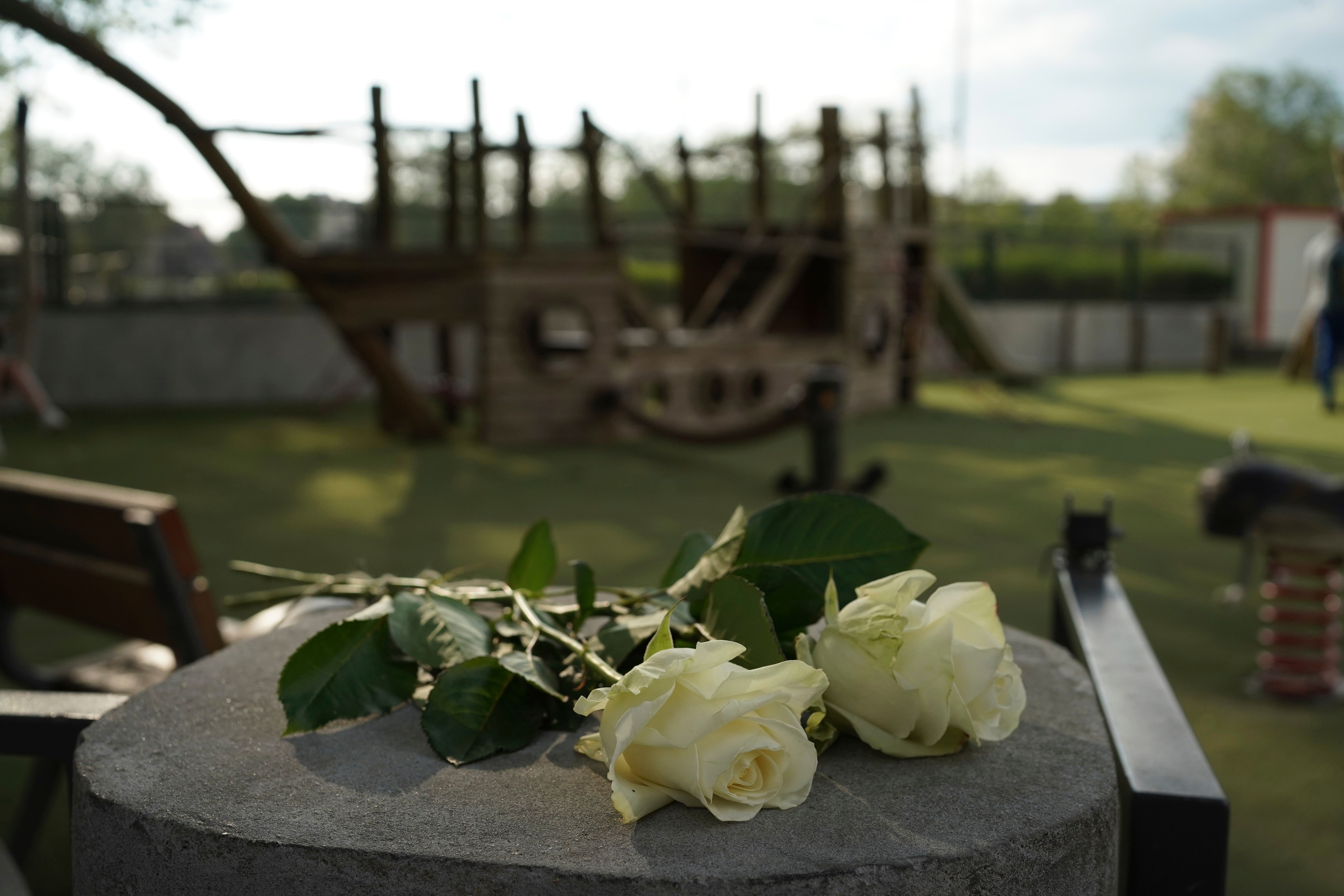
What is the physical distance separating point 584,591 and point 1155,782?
0.56m

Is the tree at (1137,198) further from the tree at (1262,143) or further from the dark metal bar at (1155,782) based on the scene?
the dark metal bar at (1155,782)

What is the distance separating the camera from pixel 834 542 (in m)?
0.98

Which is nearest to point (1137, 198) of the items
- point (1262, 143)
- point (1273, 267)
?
point (1262, 143)

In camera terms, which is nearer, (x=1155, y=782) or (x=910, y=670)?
(x=910, y=670)

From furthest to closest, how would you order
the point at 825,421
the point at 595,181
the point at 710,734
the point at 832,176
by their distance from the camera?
the point at 832,176, the point at 595,181, the point at 825,421, the point at 710,734

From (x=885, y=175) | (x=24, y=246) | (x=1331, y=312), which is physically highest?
(x=885, y=175)

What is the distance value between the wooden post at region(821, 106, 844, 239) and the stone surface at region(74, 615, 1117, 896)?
1066 cm

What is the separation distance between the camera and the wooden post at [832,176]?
1101 cm

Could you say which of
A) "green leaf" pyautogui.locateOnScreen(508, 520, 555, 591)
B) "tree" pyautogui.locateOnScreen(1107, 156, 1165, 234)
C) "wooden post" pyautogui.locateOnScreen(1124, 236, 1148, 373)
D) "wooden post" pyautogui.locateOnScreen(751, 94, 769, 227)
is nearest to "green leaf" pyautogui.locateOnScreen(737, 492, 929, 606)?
"green leaf" pyautogui.locateOnScreen(508, 520, 555, 591)

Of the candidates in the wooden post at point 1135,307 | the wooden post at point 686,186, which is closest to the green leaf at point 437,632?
the wooden post at point 686,186

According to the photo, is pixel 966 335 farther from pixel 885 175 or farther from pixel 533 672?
pixel 533 672

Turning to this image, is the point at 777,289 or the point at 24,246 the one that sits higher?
the point at 24,246

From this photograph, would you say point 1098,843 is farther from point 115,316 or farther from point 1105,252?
point 1105,252

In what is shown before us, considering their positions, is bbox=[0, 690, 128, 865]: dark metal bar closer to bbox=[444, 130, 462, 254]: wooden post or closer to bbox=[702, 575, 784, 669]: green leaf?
bbox=[702, 575, 784, 669]: green leaf
